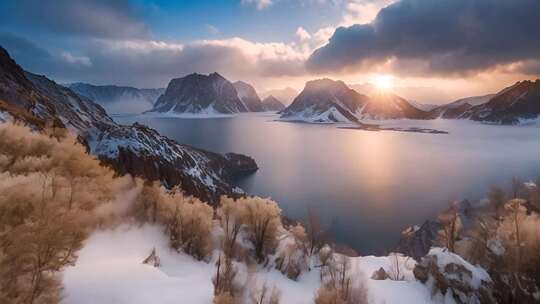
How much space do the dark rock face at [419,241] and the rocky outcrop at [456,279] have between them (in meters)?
20.0

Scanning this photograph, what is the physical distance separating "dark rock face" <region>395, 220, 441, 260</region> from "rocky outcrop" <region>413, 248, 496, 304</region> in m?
20.0

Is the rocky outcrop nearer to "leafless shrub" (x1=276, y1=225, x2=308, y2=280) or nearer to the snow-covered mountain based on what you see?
"leafless shrub" (x1=276, y1=225, x2=308, y2=280)

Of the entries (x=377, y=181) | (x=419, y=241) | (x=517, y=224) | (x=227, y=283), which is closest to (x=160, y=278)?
(x=227, y=283)

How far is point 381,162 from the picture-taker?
118062mm

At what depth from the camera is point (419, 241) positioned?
44562 mm

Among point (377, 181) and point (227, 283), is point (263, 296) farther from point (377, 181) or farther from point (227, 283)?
point (377, 181)

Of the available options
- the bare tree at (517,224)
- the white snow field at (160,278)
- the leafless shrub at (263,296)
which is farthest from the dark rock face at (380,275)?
the leafless shrub at (263,296)

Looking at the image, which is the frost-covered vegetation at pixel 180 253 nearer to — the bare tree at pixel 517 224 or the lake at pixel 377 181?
the bare tree at pixel 517 224

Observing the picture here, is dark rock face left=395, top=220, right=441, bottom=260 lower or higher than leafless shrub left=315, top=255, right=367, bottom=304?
lower

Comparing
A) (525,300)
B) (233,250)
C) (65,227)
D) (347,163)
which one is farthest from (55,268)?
(347,163)

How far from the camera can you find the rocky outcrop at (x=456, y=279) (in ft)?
69.7

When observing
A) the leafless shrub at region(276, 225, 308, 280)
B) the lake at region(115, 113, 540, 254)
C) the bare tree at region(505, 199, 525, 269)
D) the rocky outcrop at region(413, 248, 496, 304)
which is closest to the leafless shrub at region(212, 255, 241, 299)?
the leafless shrub at region(276, 225, 308, 280)

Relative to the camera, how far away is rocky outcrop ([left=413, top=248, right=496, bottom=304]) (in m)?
21.2

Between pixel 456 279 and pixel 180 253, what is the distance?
68.0 ft
